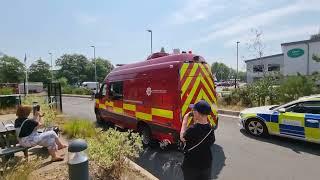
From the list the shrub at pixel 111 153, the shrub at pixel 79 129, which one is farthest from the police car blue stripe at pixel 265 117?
the shrub at pixel 111 153

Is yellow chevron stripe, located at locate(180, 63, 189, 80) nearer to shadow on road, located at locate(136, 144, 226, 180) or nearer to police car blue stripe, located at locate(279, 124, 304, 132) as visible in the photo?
shadow on road, located at locate(136, 144, 226, 180)

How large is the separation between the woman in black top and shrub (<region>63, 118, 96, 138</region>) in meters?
5.07

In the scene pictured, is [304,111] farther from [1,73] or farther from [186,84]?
[1,73]

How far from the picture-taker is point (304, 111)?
9.23 m

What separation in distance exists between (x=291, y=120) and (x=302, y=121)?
1.07 ft

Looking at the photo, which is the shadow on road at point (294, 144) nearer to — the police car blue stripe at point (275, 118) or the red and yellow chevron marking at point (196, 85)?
the police car blue stripe at point (275, 118)

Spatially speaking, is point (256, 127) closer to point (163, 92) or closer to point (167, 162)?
point (163, 92)

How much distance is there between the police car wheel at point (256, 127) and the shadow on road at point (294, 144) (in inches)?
6.0

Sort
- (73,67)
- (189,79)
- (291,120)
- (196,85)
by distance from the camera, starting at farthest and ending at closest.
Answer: (73,67) → (291,120) → (196,85) → (189,79)

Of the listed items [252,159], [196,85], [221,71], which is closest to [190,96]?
[196,85]

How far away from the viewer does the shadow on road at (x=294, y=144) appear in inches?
342

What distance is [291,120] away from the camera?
920cm

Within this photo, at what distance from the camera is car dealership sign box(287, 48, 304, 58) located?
149ft

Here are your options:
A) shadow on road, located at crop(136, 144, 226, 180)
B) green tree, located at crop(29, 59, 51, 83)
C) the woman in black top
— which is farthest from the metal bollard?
green tree, located at crop(29, 59, 51, 83)
